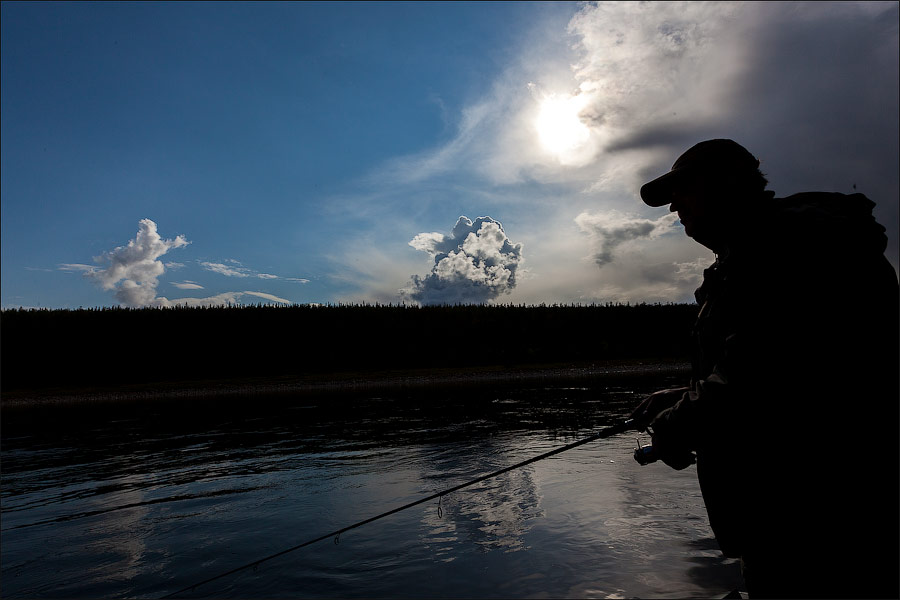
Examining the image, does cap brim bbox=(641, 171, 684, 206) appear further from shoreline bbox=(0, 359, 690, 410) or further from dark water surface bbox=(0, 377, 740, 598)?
shoreline bbox=(0, 359, 690, 410)

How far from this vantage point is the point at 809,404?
6.58 ft

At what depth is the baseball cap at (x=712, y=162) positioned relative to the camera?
99.7 inches

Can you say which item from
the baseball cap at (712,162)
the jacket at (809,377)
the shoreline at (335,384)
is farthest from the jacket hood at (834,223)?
the shoreline at (335,384)

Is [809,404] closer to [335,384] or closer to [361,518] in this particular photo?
[361,518]

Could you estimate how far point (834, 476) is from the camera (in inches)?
79.7

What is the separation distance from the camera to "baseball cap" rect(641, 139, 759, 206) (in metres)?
2.53

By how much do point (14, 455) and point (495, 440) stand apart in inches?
430

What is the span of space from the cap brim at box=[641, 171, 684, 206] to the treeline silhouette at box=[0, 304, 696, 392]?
3822 cm

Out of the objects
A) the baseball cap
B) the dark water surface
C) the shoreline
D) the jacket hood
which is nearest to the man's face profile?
the baseball cap

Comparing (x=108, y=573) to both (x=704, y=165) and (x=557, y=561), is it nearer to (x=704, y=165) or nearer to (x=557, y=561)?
(x=557, y=561)

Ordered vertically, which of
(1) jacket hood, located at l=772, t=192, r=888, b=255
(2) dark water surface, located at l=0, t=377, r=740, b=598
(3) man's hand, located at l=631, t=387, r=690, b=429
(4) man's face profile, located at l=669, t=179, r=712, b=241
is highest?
(4) man's face profile, located at l=669, t=179, r=712, b=241

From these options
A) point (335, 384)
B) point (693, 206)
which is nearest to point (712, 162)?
point (693, 206)

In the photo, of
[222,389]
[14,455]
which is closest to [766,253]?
[14,455]

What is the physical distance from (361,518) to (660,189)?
508cm
